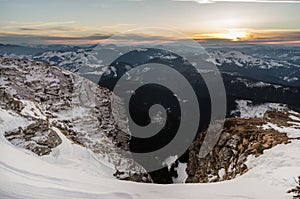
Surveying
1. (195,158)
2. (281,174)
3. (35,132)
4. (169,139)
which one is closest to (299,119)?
(195,158)

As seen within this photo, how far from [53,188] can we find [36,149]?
2249 centimetres

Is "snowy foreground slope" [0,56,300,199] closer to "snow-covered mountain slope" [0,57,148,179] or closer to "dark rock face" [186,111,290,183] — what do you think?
"dark rock face" [186,111,290,183]

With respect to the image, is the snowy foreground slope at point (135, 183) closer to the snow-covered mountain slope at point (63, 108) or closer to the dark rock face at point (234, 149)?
the dark rock face at point (234, 149)

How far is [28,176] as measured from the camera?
11.6 meters

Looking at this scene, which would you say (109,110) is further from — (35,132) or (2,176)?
(2,176)

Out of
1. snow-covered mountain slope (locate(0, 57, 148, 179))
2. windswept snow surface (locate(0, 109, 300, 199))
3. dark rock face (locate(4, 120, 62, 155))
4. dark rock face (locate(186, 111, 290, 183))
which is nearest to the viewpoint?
windswept snow surface (locate(0, 109, 300, 199))

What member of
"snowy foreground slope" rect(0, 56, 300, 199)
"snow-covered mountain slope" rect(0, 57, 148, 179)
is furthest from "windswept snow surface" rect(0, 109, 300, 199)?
"snow-covered mountain slope" rect(0, 57, 148, 179)

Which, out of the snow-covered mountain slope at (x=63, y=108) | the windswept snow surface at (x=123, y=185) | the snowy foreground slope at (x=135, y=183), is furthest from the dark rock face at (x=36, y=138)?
the snowy foreground slope at (x=135, y=183)

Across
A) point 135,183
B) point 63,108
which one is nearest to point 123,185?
point 135,183

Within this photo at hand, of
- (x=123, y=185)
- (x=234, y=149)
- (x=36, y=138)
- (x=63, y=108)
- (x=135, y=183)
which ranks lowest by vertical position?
(x=63, y=108)

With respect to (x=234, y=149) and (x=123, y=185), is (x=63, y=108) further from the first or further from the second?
(x=123, y=185)

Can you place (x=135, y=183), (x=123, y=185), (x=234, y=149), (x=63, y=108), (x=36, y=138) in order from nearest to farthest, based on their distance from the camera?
(x=123, y=185), (x=135, y=183), (x=234, y=149), (x=36, y=138), (x=63, y=108)

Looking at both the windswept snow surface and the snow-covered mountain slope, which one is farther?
→ the snow-covered mountain slope

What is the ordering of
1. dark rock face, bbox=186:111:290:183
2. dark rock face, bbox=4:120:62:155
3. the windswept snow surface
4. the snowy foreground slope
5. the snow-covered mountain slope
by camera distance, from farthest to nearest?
the snow-covered mountain slope, dark rock face, bbox=4:120:62:155, dark rock face, bbox=186:111:290:183, the snowy foreground slope, the windswept snow surface
